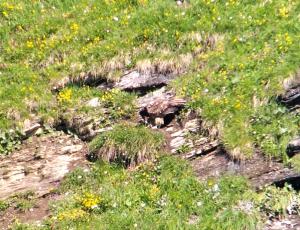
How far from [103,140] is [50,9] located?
18.3 feet

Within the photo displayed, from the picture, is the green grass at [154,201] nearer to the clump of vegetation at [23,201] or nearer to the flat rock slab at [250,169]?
the flat rock slab at [250,169]

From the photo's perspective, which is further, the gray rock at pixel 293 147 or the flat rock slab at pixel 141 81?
the flat rock slab at pixel 141 81

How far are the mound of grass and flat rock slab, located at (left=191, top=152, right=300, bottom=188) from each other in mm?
1005

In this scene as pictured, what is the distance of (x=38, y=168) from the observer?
12008 mm

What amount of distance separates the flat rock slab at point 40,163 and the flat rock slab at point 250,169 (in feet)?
9.09

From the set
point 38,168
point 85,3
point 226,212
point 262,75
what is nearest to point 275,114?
point 262,75

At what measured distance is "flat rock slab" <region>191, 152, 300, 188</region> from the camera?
410 inches

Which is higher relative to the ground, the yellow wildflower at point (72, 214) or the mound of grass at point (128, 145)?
the mound of grass at point (128, 145)

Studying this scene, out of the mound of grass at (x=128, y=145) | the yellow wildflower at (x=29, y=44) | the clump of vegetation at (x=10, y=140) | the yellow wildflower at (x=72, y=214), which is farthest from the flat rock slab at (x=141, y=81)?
the yellow wildflower at (x=72, y=214)

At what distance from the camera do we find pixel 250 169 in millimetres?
10719

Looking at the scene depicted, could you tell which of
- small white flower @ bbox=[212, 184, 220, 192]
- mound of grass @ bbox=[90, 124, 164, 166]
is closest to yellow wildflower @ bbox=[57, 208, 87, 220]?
mound of grass @ bbox=[90, 124, 164, 166]

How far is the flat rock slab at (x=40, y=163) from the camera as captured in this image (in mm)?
11633

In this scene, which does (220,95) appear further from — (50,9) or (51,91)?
(50,9)

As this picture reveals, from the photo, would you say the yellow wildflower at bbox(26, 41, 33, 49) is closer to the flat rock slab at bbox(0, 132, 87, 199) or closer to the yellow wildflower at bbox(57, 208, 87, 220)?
the flat rock slab at bbox(0, 132, 87, 199)
